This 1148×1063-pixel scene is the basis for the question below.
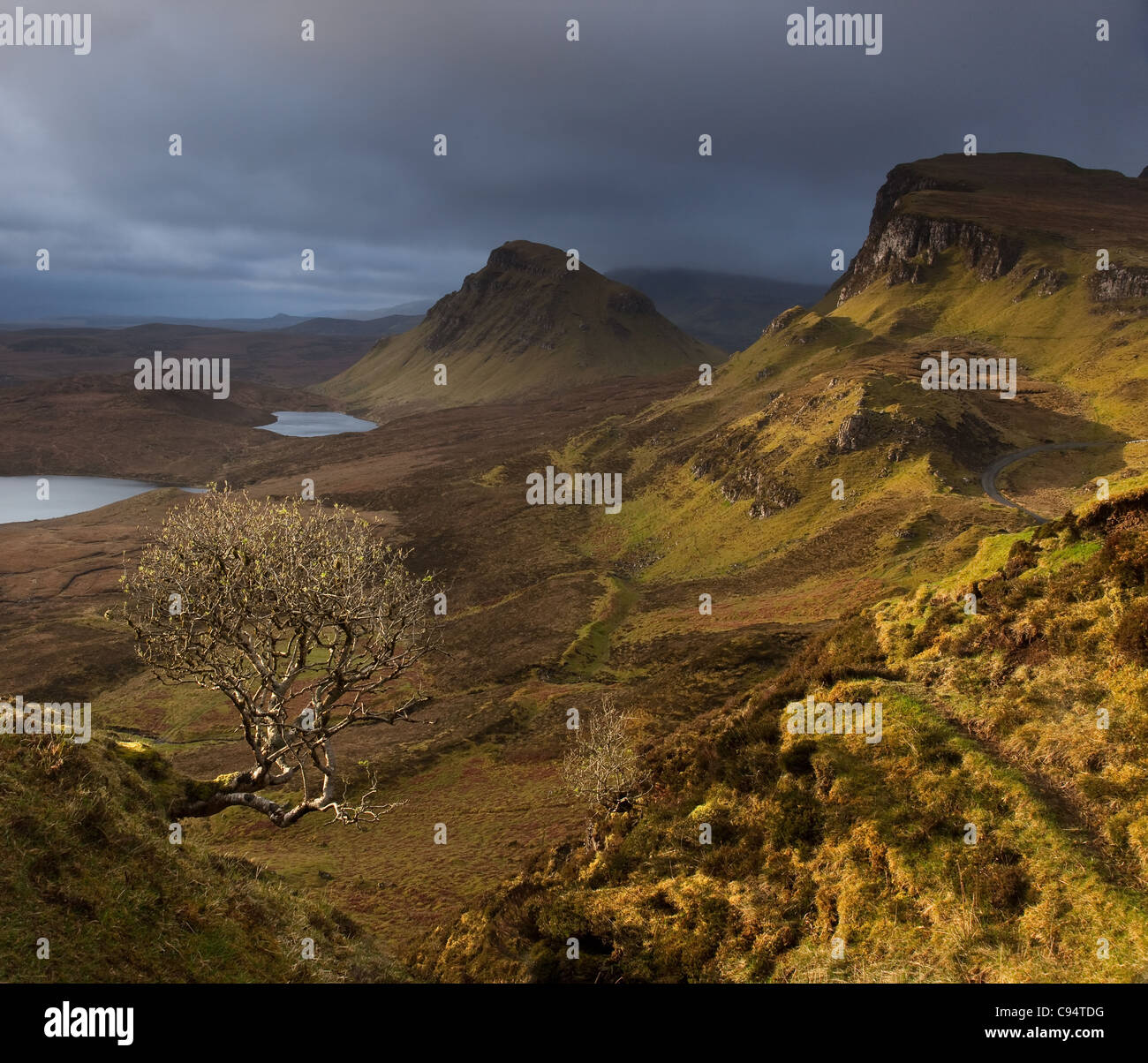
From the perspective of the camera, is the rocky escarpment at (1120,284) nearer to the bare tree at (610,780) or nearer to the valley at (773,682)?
the valley at (773,682)

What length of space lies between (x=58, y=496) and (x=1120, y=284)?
255m

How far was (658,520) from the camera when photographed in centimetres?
10362

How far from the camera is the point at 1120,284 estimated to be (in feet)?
413

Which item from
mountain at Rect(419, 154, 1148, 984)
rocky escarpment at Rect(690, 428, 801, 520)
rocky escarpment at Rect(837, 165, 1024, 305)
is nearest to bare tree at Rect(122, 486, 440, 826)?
mountain at Rect(419, 154, 1148, 984)

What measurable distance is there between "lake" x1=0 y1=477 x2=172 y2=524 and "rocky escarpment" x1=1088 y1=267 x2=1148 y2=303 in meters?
231

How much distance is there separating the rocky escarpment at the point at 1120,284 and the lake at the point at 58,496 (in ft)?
759

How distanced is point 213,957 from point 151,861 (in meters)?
2.33

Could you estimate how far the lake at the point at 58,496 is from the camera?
159 meters

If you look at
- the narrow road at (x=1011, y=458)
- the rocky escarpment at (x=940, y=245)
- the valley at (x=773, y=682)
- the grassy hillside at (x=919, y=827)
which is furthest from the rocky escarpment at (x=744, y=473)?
the rocky escarpment at (x=940, y=245)

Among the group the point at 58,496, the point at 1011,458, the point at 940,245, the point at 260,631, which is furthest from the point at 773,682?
the point at 58,496

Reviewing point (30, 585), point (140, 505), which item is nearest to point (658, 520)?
point (30, 585)

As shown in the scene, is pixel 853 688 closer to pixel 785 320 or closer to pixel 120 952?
pixel 120 952

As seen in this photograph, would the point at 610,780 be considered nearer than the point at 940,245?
Yes

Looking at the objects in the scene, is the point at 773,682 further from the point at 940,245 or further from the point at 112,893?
the point at 940,245
